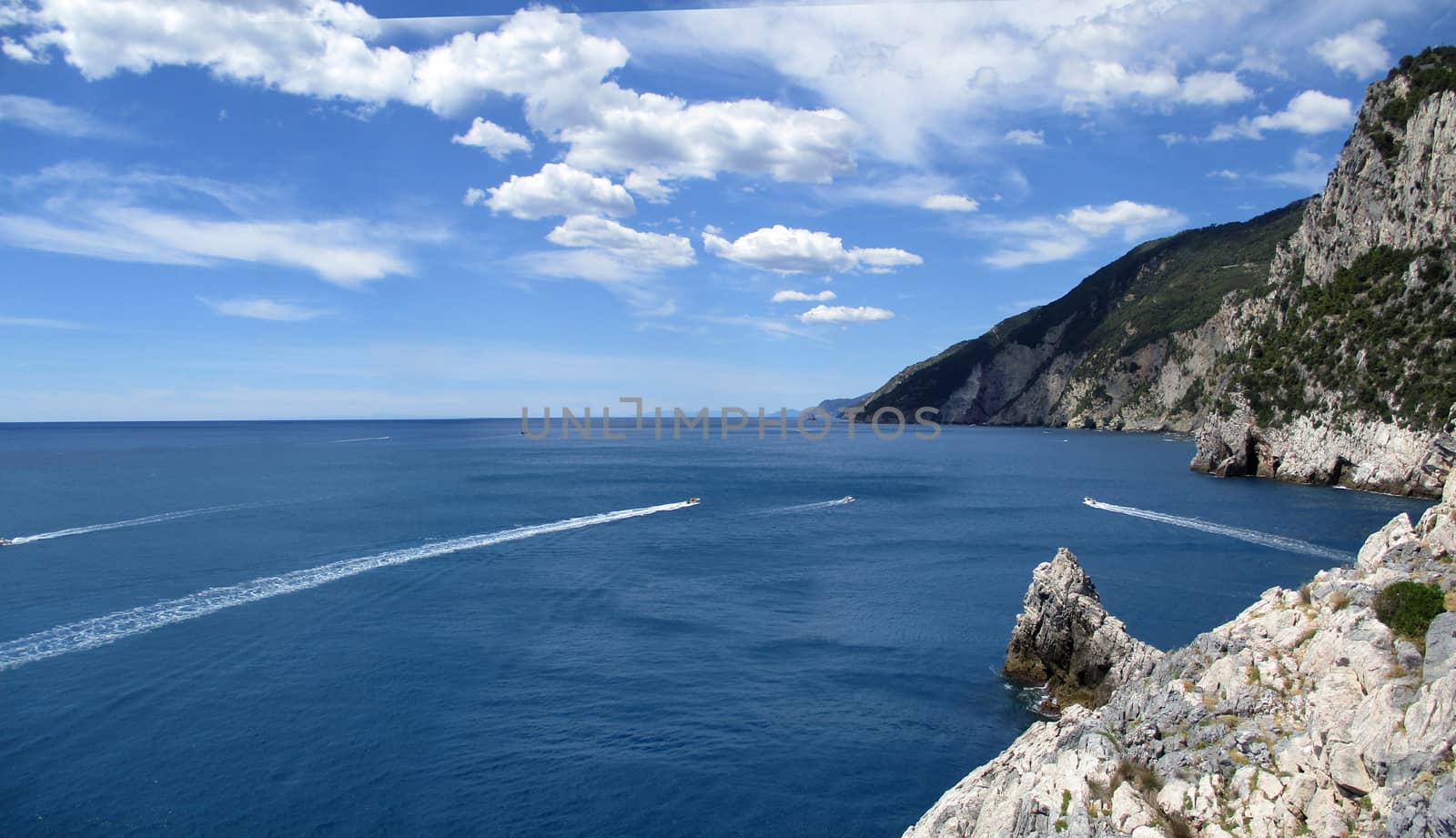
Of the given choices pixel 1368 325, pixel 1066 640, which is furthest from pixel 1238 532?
pixel 1368 325

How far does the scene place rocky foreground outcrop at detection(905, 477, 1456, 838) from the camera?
11.0 meters

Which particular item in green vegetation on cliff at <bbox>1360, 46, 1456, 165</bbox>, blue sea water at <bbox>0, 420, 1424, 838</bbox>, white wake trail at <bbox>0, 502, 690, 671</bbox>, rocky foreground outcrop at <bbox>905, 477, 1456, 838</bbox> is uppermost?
green vegetation on cliff at <bbox>1360, 46, 1456, 165</bbox>

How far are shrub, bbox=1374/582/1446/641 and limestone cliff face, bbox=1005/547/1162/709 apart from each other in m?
15.9

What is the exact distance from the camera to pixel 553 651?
3431cm

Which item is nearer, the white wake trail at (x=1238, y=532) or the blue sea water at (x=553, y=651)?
the blue sea water at (x=553, y=651)

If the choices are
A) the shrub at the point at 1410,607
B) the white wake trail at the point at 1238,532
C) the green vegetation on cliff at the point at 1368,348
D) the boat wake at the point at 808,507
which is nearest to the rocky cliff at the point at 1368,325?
the green vegetation on cliff at the point at 1368,348

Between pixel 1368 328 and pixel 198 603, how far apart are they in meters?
92.6

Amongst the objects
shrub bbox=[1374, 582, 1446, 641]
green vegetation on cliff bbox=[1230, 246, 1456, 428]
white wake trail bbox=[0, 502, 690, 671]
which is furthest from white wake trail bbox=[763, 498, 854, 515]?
shrub bbox=[1374, 582, 1446, 641]

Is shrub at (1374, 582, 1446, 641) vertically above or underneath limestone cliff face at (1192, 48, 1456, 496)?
underneath

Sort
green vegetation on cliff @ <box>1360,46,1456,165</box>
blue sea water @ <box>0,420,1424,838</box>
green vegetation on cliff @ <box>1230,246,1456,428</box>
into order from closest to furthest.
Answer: blue sea water @ <box>0,420,1424,838</box> → green vegetation on cliff @ <box>1230,246,1456,428</box> → green vegetation on cliff @ <box>1360,46,1456,165</box>

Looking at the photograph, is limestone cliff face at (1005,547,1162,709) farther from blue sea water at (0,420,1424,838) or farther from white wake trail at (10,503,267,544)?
white wake trail at (10,503,267,544)

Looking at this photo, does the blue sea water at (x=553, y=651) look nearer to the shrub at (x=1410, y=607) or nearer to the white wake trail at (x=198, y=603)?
the white wake trail at (x=198, y=603)

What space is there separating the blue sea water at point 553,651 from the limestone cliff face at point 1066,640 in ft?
5.32

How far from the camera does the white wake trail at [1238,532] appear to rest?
49625 mm
